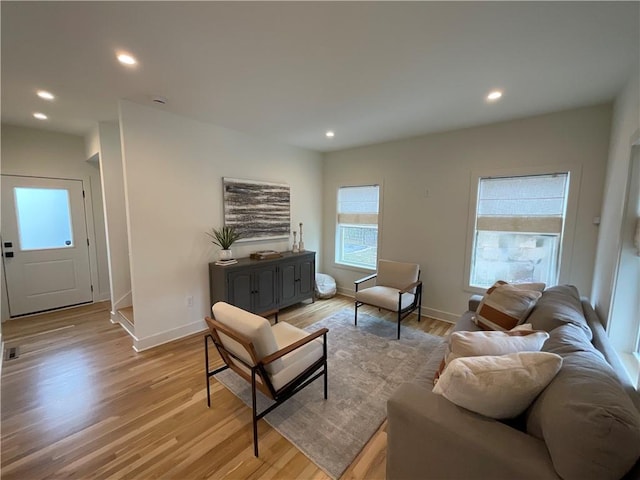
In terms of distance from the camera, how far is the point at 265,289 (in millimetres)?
3619

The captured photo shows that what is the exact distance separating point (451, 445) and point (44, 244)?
540cm

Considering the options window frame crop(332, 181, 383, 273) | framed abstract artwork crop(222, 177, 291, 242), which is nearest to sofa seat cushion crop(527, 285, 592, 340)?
window frame crop(332, 181, 383, 273)

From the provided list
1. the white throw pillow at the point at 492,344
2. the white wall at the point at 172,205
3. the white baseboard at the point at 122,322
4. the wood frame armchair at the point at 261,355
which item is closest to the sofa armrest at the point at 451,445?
the white throw pillow at the point at 492,344

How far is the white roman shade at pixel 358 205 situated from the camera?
441 centimetres

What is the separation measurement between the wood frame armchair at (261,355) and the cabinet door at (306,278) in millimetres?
2059

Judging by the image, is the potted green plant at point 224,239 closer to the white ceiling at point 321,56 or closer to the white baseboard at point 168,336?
the white baseboard at point 168,336

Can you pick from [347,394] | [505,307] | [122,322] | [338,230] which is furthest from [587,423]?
[122,322]

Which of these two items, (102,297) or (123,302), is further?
(102,297)

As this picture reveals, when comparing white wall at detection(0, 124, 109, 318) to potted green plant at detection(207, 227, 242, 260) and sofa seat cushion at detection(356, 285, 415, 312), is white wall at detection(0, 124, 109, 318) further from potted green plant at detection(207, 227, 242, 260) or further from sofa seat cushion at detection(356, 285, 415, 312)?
sofa seat cushion at detection(356, 285, 415, 312)

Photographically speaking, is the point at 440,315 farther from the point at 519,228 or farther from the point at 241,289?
the point at 241,289

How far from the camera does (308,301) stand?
4477mm

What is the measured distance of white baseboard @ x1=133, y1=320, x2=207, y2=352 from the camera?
2870 mm

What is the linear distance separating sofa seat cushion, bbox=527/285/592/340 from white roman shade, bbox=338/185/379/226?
8.50 ft

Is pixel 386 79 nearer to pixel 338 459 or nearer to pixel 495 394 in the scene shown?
pixel 495 394
